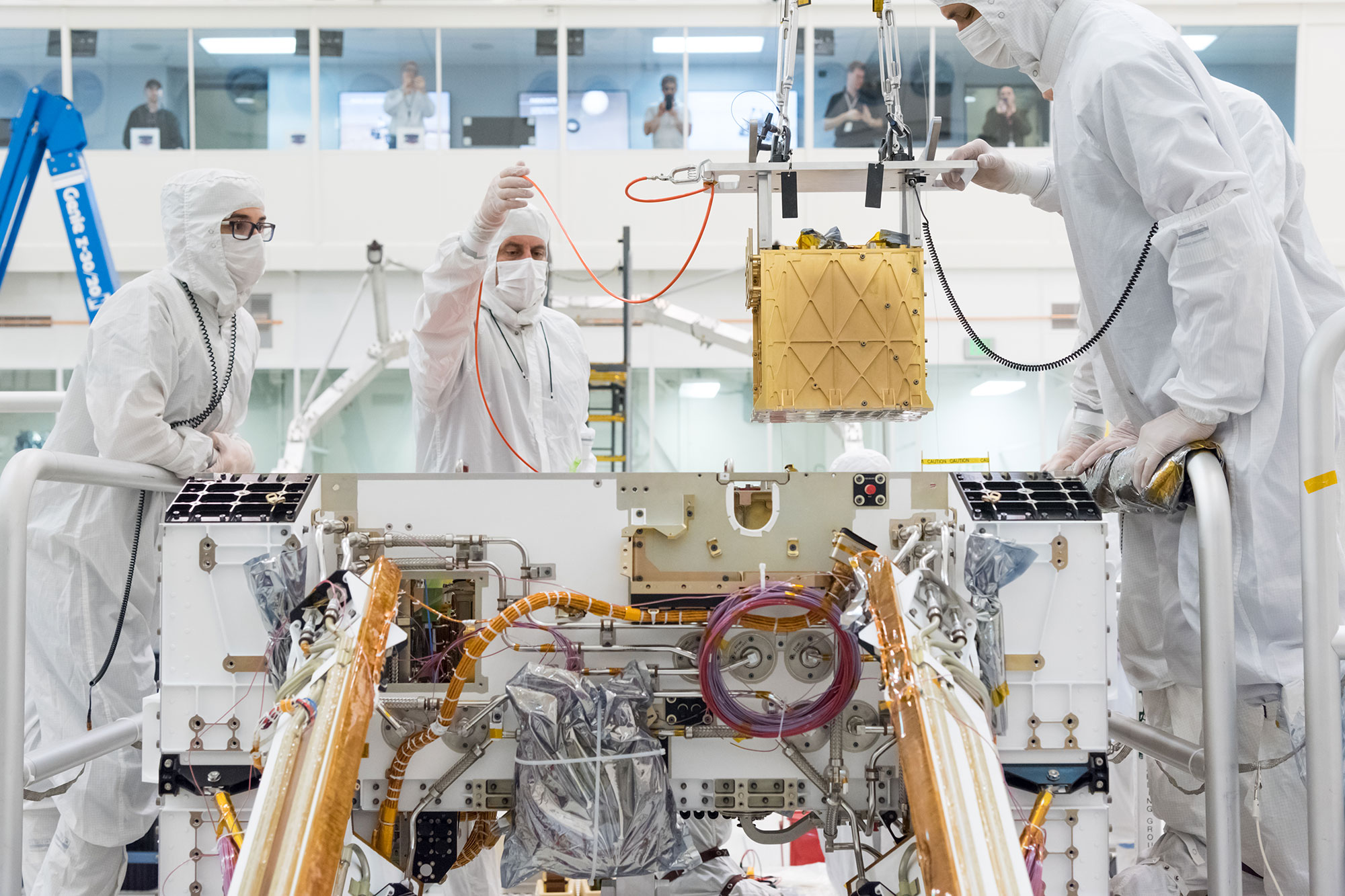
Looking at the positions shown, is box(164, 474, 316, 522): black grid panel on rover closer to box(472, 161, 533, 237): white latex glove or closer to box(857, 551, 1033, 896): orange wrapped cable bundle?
box(472, 161, 533, 237): white latex glove

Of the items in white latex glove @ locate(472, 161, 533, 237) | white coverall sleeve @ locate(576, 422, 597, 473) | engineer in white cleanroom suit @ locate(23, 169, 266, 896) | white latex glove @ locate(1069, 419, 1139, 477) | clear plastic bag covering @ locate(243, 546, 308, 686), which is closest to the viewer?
clear plastic bag covering @ locate(243, 546, 308, 686)

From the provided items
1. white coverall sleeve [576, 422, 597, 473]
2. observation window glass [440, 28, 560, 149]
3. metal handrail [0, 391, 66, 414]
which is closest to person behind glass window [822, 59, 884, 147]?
observation window glass [440, 28, 560, 149]

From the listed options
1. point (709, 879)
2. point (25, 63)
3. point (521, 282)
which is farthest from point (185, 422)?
point (25, 63)

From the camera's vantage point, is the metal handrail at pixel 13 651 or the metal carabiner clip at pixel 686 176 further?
the metal carabiner clip at pixel 686 176

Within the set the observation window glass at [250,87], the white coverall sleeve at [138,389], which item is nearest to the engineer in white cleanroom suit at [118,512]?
the white coverall sleeve at [138,389]

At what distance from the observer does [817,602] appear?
210 centimetres

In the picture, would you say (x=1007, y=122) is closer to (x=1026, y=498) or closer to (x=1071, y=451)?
(x=1071, y=451)

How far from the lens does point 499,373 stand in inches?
145

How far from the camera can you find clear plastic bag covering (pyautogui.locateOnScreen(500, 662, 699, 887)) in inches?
80.7

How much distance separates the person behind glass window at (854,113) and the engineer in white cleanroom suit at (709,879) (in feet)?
25.8

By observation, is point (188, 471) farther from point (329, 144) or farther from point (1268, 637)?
point (329, 144)

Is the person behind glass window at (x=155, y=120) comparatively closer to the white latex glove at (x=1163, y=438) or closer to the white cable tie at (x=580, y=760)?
the white cable tie at (x=580, y=760)

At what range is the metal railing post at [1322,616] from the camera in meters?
1.63

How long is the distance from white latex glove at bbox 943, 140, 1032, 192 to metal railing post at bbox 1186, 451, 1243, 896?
1.10 meters
